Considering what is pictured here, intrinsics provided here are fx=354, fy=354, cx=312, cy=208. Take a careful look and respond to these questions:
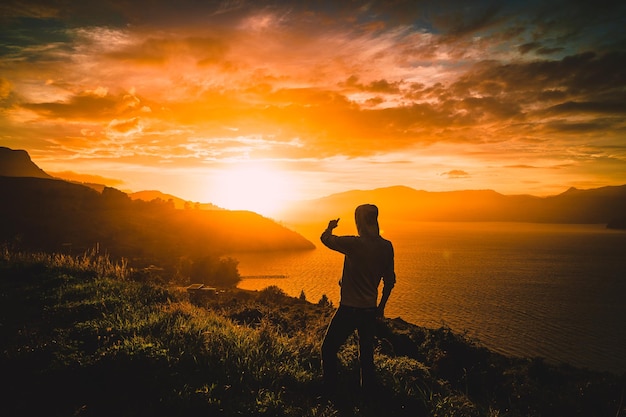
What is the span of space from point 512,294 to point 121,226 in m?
95.5

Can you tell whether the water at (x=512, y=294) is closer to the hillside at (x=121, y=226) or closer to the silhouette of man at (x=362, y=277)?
the silhouette of man at (x=362, y=277)

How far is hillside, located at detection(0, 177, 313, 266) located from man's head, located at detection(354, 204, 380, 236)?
74534 millimetres

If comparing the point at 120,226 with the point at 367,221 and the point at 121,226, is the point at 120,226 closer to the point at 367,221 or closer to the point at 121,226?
the point at 121,226

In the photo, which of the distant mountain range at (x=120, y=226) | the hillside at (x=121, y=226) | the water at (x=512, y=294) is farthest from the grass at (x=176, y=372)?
the distant mountain range at (x=120, y=226)

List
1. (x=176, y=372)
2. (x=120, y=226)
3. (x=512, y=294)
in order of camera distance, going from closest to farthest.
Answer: (x=176, y=372), (x=512, y=294), (x=120, y=226)

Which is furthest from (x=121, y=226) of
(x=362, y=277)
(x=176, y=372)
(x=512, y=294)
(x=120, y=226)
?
(x=362, y=277)

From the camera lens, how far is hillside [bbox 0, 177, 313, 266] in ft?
280

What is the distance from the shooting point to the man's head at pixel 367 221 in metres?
5.09

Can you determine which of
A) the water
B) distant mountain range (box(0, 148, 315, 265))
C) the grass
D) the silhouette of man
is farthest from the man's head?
A: distant mountain range (box(0, 148, 315, 265))

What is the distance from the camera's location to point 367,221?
5.09 metres

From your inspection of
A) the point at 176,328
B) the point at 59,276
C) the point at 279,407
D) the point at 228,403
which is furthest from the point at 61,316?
the point at 279,407

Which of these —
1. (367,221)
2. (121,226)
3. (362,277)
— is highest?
(367,221)

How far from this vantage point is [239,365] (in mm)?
5734

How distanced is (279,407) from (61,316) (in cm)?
598
